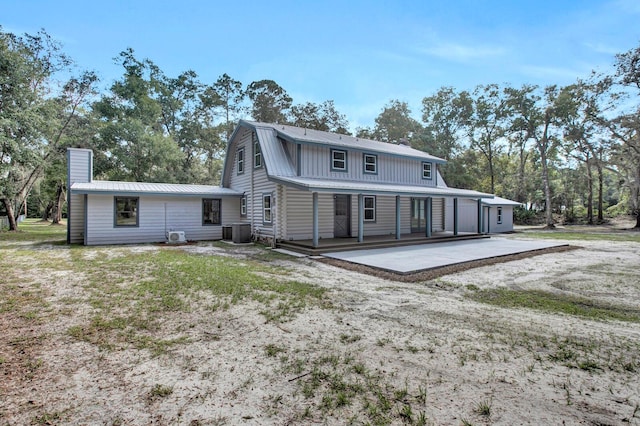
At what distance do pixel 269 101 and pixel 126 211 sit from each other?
21.1 meters

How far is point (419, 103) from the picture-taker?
3631 cm

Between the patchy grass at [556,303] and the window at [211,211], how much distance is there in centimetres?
1283

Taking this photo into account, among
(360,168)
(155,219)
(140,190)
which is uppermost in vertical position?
(360,168)

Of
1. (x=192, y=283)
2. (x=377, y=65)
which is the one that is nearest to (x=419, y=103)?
(x=377, y=65)

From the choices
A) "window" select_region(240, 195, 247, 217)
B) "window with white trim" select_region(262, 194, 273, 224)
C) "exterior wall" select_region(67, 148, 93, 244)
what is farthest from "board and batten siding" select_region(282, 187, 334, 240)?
"exterior wall" select_region(67, 148, 93, 244)

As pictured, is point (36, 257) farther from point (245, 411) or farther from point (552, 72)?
point (552, 72)

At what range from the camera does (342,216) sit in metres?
14.3

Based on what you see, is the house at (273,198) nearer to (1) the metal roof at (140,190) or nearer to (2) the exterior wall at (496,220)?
(1) the metal roof at (140,190)

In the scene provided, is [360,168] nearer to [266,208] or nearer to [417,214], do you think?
[417,214]

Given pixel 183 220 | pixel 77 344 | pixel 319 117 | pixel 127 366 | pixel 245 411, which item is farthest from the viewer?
pixel 319 117

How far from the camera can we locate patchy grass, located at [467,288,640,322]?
15.8 ft

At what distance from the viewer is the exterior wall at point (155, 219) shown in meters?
13.1

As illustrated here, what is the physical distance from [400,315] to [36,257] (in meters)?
11.1

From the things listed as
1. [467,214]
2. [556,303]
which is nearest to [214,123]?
[467,214]
